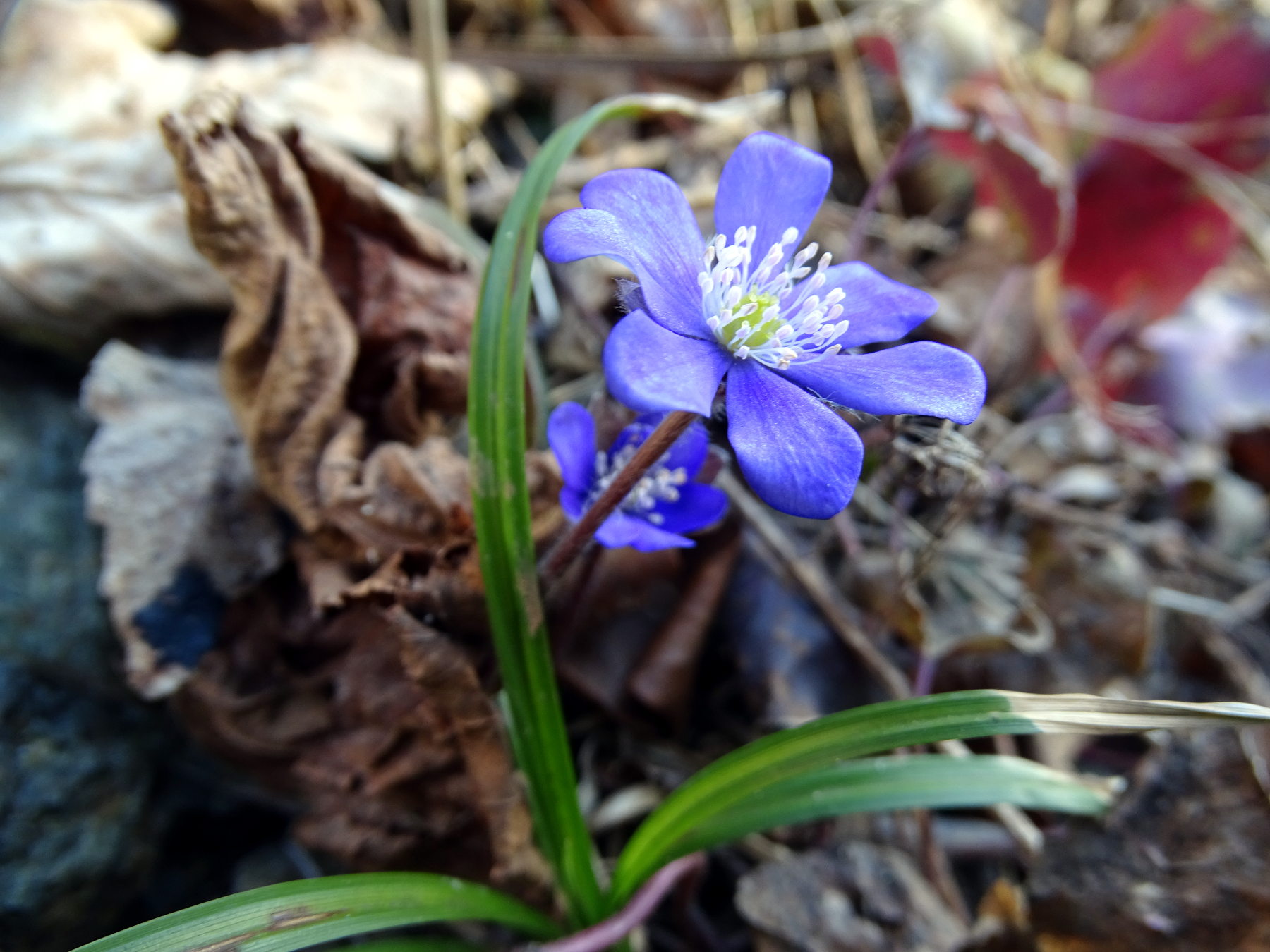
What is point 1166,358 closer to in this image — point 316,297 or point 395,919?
point 316,297

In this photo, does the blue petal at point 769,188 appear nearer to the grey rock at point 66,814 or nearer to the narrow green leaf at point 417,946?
the narrow green leaf at point 417,946

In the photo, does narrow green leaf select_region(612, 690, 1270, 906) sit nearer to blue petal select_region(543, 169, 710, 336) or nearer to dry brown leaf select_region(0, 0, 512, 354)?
blue petal select_region(543, 169, 710, 336)

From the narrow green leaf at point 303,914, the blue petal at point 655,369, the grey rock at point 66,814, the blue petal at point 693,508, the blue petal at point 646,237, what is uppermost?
the blue petal at point 646,237

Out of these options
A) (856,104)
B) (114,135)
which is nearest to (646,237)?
(114,135)

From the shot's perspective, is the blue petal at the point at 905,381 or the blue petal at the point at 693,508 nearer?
the blue petal at the point at 905,381

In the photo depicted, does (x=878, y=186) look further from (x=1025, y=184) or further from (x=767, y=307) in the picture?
(x=767, y=307)

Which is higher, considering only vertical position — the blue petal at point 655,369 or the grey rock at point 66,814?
the blue petal at point 655,369

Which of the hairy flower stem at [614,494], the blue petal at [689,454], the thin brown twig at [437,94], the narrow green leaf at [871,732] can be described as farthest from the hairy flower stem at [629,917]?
the thin brown twig at [437,94]

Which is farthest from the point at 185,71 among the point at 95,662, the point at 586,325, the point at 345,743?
the point at 345,743
